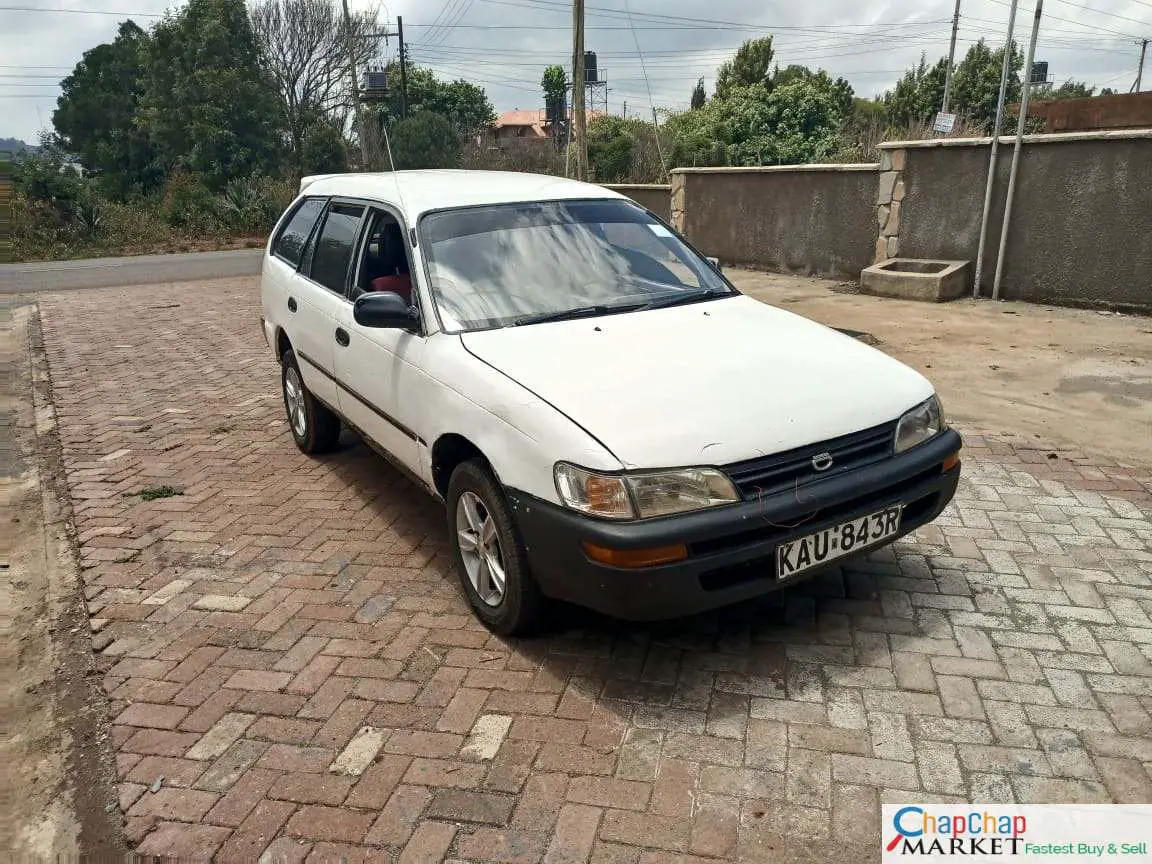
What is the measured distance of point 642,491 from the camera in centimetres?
278

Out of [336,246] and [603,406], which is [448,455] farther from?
[336,246]

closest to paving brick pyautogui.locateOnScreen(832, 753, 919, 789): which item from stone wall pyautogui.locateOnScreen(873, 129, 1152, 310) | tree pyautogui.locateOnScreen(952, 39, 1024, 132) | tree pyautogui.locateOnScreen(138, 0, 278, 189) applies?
stone wall pyautogui.locateOnScreen(873, 129, 1152, 310)

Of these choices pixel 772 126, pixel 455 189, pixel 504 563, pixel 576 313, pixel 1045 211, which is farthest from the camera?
pixel 772 126

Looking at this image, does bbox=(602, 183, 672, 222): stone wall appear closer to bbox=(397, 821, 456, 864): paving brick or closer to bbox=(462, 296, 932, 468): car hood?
bbox=(462, 296, 932, 468): car hood

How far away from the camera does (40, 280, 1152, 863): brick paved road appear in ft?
8.27

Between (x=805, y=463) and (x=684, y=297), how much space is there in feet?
4.57

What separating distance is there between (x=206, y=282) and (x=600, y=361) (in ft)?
50.2

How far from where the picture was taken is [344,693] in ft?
10.3

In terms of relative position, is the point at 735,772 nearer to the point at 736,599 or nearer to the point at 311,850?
the point at 736,599

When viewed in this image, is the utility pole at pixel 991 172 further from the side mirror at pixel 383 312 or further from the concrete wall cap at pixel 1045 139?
→ the side mirror at pixel 383 312

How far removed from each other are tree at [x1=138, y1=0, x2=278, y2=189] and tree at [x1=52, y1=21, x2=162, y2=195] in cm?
300

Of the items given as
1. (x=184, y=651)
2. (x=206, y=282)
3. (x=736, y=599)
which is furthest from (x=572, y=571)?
(x=206, y=282)

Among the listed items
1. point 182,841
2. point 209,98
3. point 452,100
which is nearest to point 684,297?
point 182,841

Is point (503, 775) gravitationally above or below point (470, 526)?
below
